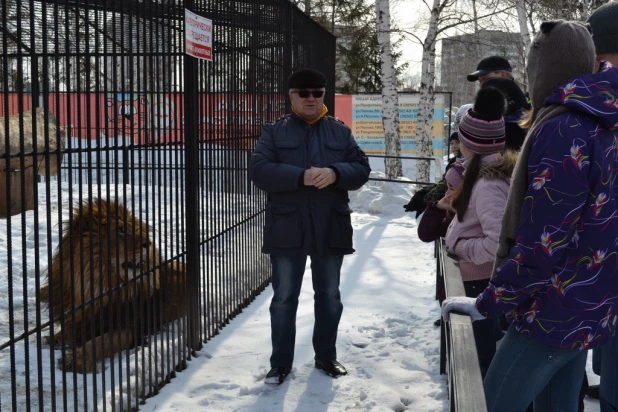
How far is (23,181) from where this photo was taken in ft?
9.73

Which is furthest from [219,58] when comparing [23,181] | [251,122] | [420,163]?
[420,163]

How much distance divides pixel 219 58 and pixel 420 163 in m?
13.2

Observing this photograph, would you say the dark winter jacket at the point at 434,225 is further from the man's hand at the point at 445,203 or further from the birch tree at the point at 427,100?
the birch tree at the point at 427,100

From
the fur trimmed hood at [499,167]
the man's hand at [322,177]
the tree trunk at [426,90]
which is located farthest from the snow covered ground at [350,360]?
the tree trunk at [426,90]

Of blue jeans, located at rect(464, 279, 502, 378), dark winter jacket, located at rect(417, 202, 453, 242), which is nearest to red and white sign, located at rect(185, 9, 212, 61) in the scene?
dark winter jacket, located at rect(417, 202, 453, 242)

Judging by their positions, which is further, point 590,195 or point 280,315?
point 280,315

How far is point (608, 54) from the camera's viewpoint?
9.91ft

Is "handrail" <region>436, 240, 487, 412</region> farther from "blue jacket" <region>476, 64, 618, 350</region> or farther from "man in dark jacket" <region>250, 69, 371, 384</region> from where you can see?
"man in dark jacket" <region>250, 69, 371, 384</region>

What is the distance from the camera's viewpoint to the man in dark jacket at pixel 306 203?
15.1ft

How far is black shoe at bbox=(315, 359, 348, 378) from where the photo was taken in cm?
484

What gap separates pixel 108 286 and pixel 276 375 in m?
1.30

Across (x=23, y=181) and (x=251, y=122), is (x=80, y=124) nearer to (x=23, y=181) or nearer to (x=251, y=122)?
(x=23, y=181)

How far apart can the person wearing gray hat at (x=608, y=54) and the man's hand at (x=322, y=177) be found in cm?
181

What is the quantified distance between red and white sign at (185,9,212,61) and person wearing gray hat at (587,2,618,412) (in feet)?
8.21
